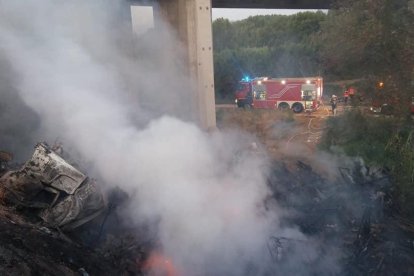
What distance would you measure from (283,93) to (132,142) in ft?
53.3

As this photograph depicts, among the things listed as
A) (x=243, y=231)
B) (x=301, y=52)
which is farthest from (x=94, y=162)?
(x=301, y=52)

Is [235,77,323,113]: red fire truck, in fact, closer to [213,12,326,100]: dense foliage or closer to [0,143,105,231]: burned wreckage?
[213,12,326,100]: dense foliage

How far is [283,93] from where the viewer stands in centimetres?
2142

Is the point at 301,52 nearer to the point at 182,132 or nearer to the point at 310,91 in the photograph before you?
the point at 310,91

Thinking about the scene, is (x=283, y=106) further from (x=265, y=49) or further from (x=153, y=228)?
(x=265, y=49)

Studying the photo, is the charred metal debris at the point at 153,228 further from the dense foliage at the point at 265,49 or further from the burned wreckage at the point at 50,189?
the dense foliage at the point at 265,49

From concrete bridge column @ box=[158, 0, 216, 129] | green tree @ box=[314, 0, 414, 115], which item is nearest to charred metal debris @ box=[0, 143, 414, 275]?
concrete bridge column @ box=[158, 0, 216, 129]

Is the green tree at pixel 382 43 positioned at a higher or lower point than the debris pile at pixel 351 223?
higher

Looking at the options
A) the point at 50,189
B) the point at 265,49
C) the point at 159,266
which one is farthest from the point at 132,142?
the point at 265,49

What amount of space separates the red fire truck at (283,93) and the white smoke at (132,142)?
44.1ft

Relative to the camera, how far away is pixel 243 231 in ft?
19.0

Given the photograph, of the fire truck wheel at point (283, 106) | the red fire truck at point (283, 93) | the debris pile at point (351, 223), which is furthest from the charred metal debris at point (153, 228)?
the fire truck wheel at point (283, 106)

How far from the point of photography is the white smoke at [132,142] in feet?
18.6

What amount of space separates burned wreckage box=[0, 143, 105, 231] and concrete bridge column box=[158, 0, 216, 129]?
5.37 metres
